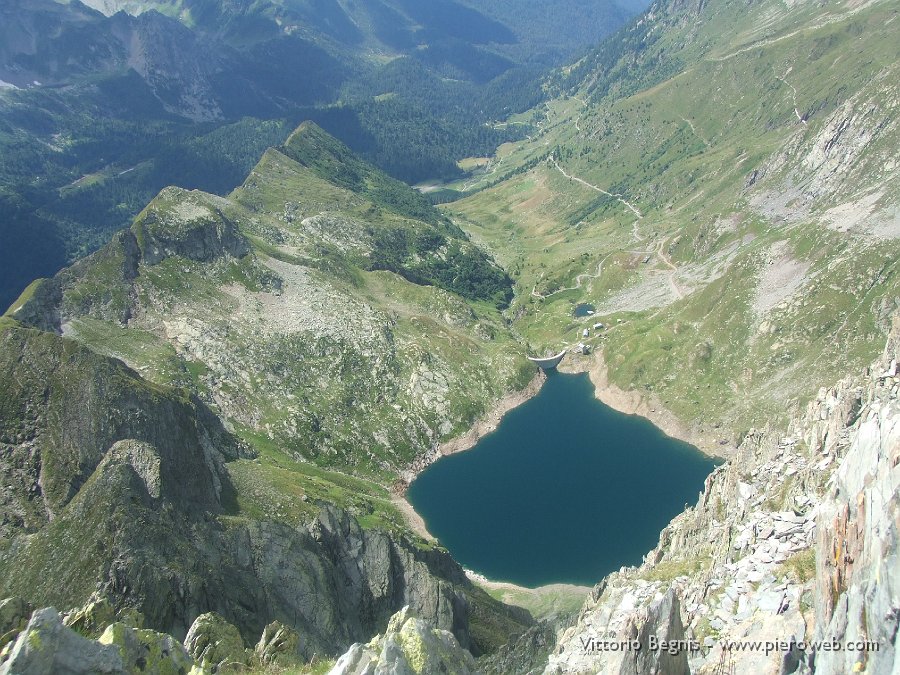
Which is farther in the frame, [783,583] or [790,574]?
[790,574]

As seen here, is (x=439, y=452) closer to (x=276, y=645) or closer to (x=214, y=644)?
(x=276, y=645)

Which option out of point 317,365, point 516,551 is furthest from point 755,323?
point 317,365

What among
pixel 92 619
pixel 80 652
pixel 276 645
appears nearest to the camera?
pixel 80 652

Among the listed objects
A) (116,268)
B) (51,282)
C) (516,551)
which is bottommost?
(516,551)

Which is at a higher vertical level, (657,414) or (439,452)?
(657,414)

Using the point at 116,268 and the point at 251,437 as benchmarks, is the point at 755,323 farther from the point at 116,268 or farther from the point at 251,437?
the point at 116,268

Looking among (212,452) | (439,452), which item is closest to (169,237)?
(439,452)
